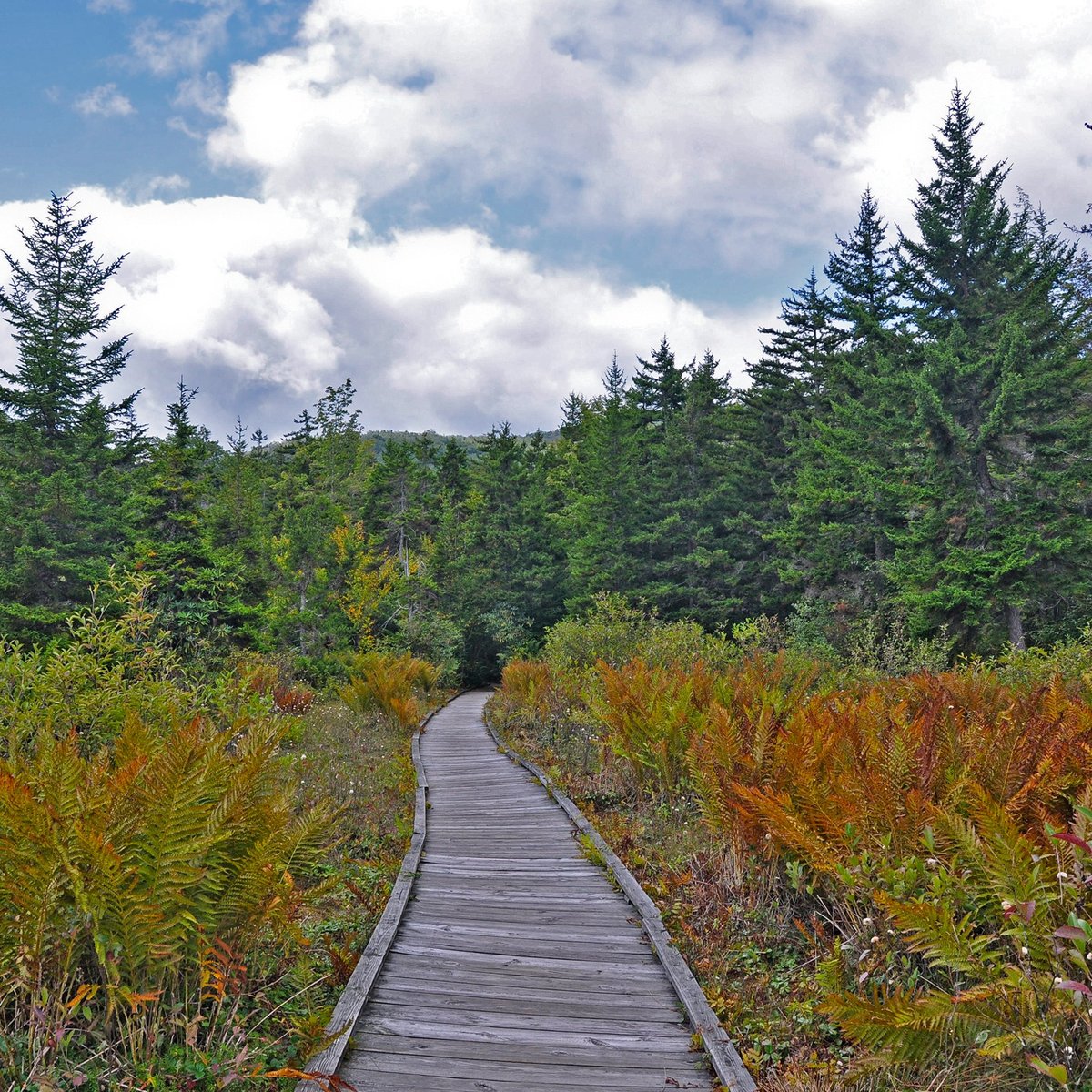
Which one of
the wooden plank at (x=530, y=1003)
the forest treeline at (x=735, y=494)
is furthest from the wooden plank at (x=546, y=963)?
the forest treeline at (x=735, y=494)

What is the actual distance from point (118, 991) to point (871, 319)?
1158 inches

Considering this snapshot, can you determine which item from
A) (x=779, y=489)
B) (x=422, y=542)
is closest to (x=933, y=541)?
(x=779, y=489)

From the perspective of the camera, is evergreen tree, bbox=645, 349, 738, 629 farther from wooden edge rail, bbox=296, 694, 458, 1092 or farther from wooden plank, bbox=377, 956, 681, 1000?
wooden plank, bbox=377, 956, 681, 1000

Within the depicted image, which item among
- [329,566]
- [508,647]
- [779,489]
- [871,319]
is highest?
[871,319]

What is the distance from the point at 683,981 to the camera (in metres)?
3.75

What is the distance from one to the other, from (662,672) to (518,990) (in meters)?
5.57

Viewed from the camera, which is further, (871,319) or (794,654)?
(871,319)

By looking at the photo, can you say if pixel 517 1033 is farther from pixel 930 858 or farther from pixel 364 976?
pixel 930 858

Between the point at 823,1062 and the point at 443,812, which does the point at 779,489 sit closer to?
the point at 443,812

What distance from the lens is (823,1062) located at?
9.66ft

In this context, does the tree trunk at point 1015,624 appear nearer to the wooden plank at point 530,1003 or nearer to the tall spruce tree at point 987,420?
the tall spruce tree at point 987,420

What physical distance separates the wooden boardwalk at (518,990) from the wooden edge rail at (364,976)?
69 mm

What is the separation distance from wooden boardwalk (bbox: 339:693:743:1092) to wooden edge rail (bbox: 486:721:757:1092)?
0.26 ft

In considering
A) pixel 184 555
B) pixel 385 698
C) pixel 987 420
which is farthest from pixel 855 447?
pixel 184 555
